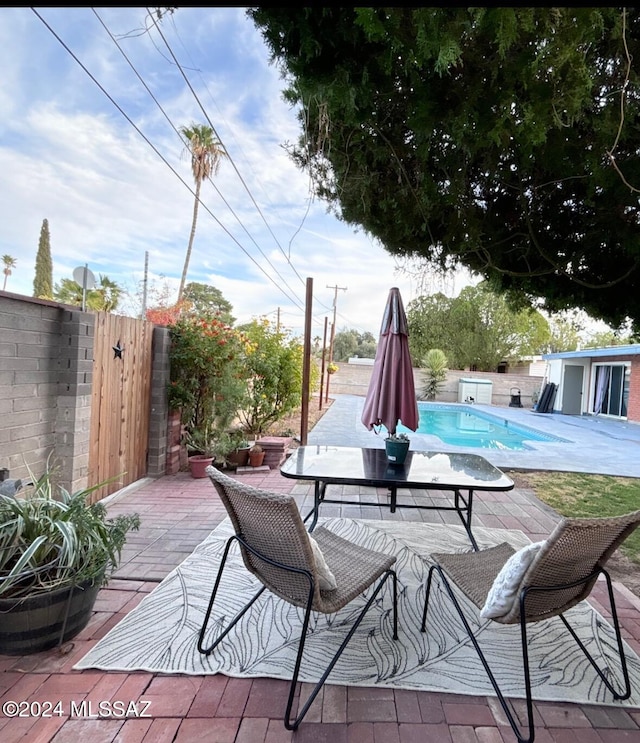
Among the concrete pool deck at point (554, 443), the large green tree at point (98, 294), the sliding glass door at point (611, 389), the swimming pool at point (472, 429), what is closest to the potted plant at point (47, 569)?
the concrete pool deck at point (554, 443)

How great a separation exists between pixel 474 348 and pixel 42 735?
22.1 m

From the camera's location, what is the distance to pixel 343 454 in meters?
3.21

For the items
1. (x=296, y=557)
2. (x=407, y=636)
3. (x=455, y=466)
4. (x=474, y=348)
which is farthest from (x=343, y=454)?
(x=474, y=348)

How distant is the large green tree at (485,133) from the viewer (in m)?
1.39

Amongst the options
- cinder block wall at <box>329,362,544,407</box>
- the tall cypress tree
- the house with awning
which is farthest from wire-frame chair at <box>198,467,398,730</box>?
the tall cypress tree

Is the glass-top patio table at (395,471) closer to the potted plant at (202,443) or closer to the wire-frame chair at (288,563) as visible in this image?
the wire-frame chair at (288,563)

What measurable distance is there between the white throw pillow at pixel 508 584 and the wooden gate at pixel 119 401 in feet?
9.73

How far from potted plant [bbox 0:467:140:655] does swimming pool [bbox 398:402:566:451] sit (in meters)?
6.56

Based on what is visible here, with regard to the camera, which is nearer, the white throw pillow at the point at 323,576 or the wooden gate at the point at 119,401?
the white throw pillow at the point at 323,576

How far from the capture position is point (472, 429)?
11609 millimetres

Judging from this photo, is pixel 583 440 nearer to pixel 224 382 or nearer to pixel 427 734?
pixel 224 382

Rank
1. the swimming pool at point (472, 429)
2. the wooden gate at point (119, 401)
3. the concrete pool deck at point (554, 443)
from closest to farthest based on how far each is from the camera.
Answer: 1. the wooden gate at point (119, 401)
2. the concrete pool deck at point (554, 443)
3. the swimming pool at point (472, 429)

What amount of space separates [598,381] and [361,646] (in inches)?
623

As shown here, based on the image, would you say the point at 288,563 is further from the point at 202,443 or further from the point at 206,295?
the point at 206,295
